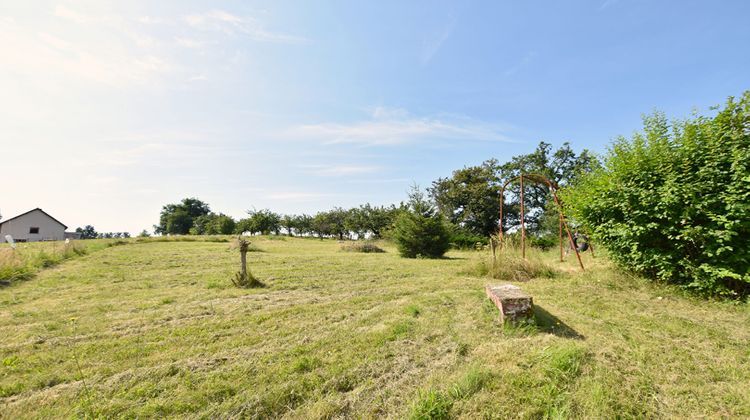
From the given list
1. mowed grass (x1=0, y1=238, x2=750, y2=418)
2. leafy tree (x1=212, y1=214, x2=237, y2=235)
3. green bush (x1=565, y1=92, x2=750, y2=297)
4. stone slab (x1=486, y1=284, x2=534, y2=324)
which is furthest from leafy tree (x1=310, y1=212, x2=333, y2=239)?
stone slab (x1=486, y1=284, x2=534, y2=324)

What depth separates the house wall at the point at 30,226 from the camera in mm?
35594

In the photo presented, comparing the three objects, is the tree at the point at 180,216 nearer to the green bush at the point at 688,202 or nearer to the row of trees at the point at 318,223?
the row of trees at the point at 318,223

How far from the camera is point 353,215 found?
4281 cm

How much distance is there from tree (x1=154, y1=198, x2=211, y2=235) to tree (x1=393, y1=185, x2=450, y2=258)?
65.2 meters

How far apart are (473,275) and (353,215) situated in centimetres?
3535

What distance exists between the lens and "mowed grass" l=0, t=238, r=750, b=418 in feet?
7.22

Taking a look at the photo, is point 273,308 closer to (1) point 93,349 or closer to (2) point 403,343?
(1) point 93,349

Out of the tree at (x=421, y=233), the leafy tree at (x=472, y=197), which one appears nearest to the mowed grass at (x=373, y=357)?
the tree at (x=421, y=233)

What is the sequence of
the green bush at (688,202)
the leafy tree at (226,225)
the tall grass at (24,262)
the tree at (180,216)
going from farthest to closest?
the tree at (180,216) < the leafy tree at (226,225) < the tall grass at (24,262) < the green bush at (688,202)

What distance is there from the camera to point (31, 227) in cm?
3638

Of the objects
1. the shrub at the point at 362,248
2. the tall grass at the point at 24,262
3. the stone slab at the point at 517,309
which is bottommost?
the shrub at the point at 362,248

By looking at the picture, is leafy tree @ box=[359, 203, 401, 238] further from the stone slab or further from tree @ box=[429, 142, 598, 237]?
the stone slab

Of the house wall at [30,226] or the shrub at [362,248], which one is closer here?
the shrub at [362,248]

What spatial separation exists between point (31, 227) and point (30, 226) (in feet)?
0.52
